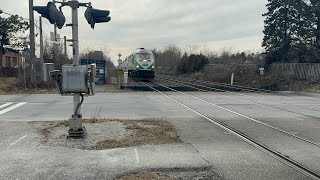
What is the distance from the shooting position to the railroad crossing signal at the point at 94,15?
9.67 meters

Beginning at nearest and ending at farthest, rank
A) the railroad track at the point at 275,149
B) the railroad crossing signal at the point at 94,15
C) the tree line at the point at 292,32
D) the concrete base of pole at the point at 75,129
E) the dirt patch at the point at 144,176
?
the dirt patch at the point at 144,176 < the railroad track at the point at 275,149 < the concrete base of pole at the point at 75,129 < the railroad crossing signal at the point at 94,15 < the tree line at the point at 292,32

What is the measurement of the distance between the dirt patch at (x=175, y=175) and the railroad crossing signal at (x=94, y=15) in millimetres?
4816

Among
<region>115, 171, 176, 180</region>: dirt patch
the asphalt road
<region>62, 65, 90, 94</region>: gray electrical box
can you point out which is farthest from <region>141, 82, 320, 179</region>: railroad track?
<region>62, 65, 90, 94</region>: gray electrical box

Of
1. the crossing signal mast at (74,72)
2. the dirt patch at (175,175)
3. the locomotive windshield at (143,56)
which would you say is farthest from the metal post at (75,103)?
the locomotive windshield at (143,56)

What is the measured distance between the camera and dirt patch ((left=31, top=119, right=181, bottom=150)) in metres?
8.59

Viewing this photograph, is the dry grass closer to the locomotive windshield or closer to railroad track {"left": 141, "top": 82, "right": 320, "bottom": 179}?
railroad track {"left": 141, "top": 82, "right": 320, "bottom": 179}

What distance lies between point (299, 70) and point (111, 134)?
32445mm

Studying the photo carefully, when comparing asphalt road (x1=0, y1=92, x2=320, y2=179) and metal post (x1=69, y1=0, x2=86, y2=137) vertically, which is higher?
metal post (x1=69, y1=0, x2=86, y2=137)

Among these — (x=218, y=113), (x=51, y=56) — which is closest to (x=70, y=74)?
(x=218, y=113)

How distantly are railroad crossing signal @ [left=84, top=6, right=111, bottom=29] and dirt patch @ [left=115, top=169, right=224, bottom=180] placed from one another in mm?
4816

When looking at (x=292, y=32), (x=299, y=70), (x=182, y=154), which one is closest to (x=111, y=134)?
(x=182, y=154)

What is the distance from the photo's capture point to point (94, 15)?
973 cm

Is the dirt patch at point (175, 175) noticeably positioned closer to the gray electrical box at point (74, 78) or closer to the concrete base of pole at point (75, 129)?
the concrete base of pole at point (75, 129)

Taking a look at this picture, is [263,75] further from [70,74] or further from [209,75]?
[70,74]
